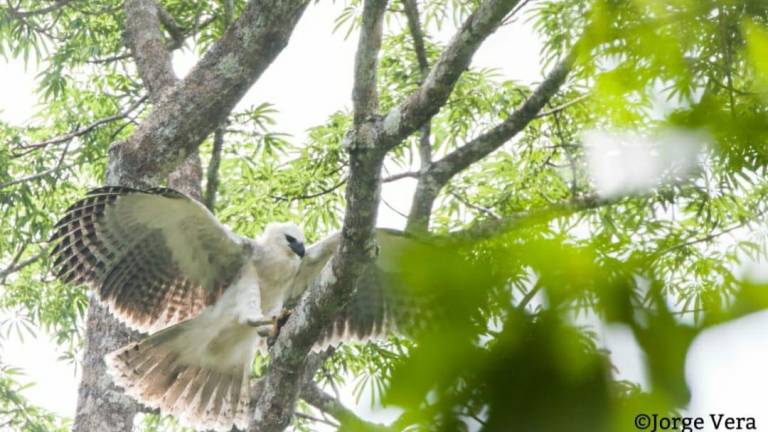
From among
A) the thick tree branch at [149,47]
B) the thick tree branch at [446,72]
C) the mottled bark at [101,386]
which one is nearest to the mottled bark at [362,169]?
the thick tree branch at [446,72]

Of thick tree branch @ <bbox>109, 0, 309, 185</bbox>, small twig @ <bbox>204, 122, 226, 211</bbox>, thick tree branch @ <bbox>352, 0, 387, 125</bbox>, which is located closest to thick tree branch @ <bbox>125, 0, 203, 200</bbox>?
small twig @ <bbox>204, 122, 226, 211</bbox>

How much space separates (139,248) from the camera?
17.7 feet

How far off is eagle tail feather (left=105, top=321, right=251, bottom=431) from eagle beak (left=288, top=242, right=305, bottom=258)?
77cm

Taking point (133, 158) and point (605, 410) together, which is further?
point (133, 158)

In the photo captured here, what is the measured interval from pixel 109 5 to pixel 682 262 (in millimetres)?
7698

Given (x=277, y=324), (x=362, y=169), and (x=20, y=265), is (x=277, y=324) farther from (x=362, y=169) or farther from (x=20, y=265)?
(x=20, y=265)

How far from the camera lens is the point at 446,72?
323cm

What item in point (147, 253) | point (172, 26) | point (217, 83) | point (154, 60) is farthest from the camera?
point (172, 26)

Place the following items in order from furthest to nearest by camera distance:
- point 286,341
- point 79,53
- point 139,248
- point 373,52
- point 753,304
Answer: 1. point 79,53
2. point 139,248
3. point 286,341
4. point 373,52
5. point 753,304

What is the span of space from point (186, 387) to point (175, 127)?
1432 mm

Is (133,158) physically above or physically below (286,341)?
above

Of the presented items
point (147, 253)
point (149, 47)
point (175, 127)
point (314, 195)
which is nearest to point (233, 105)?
point (175, 127)

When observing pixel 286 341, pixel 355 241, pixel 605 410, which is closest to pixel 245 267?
pixel 286 341

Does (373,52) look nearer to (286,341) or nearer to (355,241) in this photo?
(355,241)
